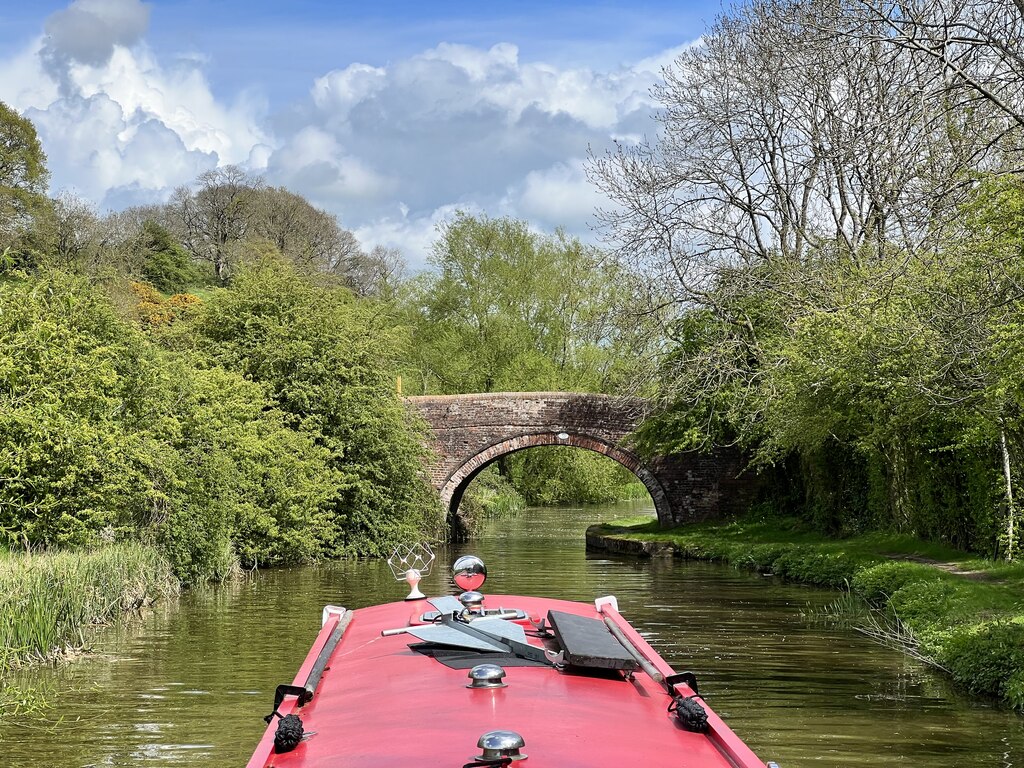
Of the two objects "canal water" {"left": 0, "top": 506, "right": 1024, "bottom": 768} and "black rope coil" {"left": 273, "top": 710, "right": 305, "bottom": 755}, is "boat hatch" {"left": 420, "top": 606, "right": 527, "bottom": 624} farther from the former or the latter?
"black rope coil" {"left": 273, "top": 710, "right": 305, "bottom": 755}

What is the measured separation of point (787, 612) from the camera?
43.7 feet

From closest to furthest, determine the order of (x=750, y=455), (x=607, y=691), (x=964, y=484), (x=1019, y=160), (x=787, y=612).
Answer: (x=607, y=691)
(x=1019, y=160)
(x=787, y=612)
(x=964, y=484)
(x=750, y=455)

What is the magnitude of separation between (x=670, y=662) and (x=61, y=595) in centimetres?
512

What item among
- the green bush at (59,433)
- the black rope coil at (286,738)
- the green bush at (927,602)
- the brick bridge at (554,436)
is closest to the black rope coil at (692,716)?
the black rope coil at (286,738)

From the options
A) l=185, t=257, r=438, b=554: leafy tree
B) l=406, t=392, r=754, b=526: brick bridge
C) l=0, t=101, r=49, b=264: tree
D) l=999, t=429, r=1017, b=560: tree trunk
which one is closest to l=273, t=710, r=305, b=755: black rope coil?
l=999, t=429, r=1017, b=560: tree trunk

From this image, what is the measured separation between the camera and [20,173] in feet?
130

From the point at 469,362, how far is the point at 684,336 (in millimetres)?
12318

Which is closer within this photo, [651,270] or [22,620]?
[22,620]

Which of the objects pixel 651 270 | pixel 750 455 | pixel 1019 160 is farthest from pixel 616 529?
pixel 1019 160

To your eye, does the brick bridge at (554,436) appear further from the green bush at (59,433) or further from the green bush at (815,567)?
A: the green bush at (59,433)

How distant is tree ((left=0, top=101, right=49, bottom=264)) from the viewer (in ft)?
125

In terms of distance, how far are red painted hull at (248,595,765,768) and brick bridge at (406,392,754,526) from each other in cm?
2015

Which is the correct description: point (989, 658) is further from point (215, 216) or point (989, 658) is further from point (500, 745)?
point (215, 216)

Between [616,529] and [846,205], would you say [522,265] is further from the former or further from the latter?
[846,205]
